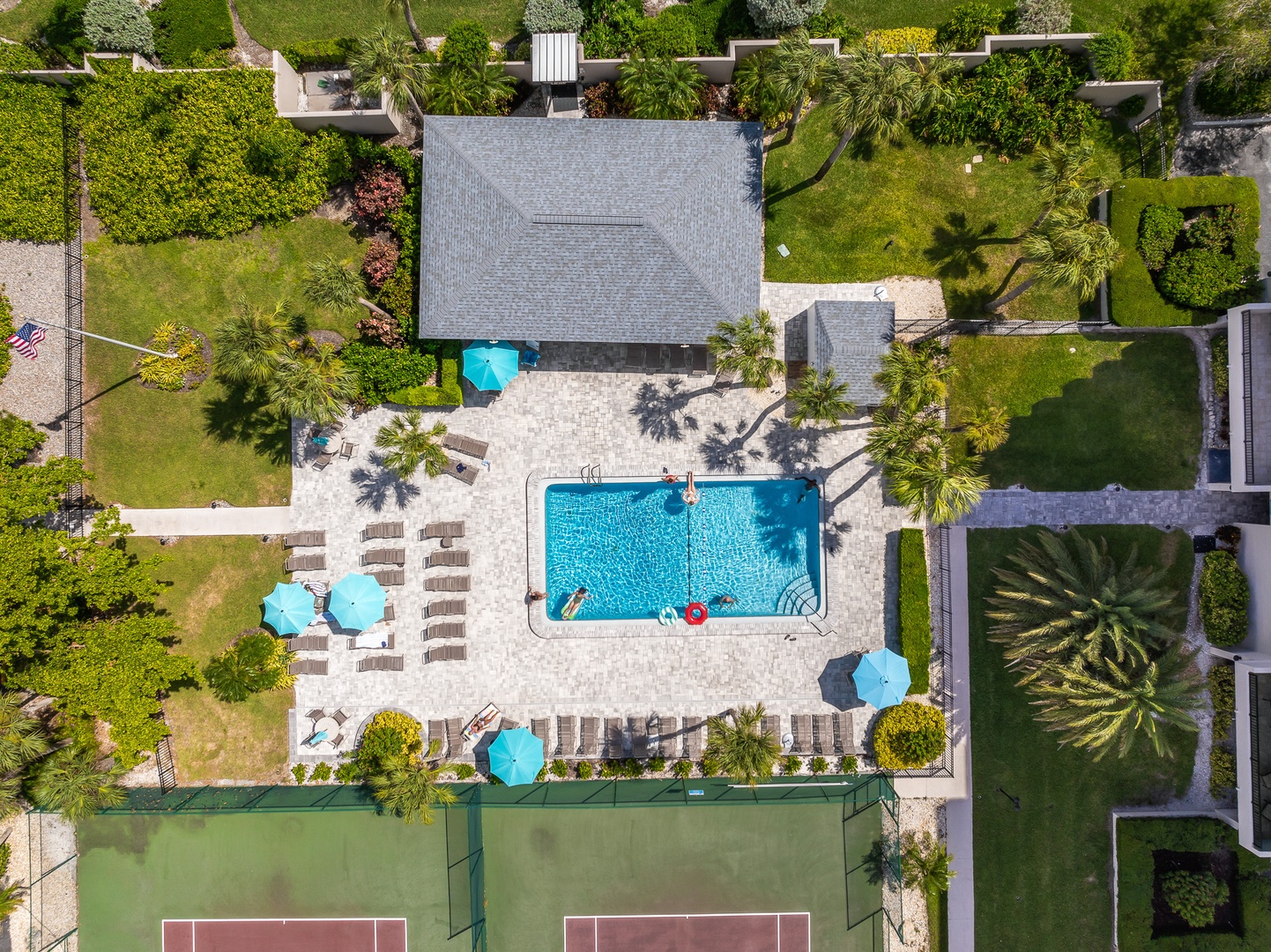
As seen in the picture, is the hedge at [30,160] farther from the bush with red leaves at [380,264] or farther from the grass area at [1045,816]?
the grass area at [1045,816]

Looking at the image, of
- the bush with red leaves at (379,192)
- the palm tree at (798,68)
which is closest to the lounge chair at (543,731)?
the bush with red leaves at (379,192)

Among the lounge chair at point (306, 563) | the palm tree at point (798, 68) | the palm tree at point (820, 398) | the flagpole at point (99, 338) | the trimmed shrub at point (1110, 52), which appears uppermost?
the trimmed shrub at point (1110, 52)

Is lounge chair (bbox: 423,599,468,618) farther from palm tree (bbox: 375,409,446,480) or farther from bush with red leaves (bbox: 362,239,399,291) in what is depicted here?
bush with red leaves (bbox: 362,239,399,291)

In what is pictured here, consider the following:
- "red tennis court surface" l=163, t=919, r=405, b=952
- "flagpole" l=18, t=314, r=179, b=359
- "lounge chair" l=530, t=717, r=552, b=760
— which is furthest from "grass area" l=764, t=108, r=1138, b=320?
"red tennis court surface" l=163, t=919, r=405, b=952

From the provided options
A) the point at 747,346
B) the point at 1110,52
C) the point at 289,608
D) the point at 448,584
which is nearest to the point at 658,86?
the point at 747,346

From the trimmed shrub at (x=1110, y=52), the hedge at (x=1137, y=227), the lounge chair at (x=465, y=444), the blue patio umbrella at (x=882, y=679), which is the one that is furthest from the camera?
the lounge chair at (x=465, y=444)

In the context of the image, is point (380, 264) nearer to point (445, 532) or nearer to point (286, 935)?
point (445, 532)
